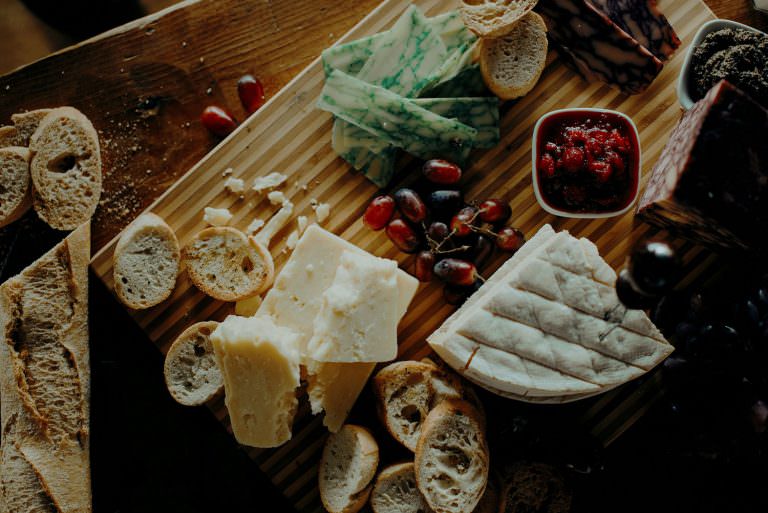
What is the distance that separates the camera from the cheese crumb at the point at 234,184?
2795mm

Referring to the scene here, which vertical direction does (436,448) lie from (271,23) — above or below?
below

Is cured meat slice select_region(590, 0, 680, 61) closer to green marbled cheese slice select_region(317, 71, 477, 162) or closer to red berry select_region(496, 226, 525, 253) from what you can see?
green marbled cheese slice select_region(317, 71, 477, 162)

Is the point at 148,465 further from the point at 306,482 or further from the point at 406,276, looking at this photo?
the point at 406,276

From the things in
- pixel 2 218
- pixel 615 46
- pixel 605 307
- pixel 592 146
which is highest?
pixel 2 218

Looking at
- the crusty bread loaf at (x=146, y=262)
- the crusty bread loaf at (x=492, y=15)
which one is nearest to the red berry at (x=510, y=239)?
the crusty bread loaf at (x=492, y=15)

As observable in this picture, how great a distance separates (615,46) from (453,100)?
2.33ft

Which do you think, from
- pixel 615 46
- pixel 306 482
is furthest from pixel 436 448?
pixel 615 46

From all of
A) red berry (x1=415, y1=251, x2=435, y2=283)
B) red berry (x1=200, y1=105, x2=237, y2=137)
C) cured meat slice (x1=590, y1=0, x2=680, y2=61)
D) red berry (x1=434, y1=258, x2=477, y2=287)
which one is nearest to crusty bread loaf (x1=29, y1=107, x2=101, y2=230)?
red berry (x1=200, y1=105, x2=237, y2=137)

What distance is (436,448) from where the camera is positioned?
2.50 m

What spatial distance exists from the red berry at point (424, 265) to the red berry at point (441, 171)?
1.03ft

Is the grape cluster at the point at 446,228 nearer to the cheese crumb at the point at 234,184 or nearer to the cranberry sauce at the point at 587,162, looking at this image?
the cranberry sauce at the point at 587,162

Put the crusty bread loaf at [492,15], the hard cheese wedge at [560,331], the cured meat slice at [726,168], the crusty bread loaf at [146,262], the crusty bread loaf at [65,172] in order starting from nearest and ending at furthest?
1. the cured meat slice at [726,168]
2. the hard cheese wedge at [560,331]
3. the crusty bread loaf at [492,15]
4. the crusty bread loaf at [146,262]
5. the crusty bread loaf at [65,172]

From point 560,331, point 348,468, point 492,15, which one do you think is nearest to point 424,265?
point 560,331

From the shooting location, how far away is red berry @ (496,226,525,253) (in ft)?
8.71
